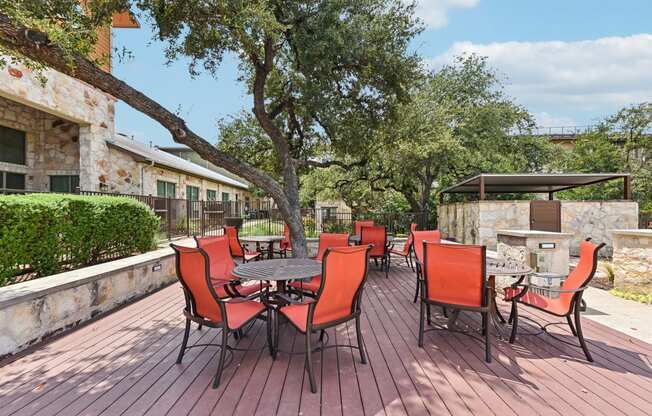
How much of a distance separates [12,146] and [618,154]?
108 ft

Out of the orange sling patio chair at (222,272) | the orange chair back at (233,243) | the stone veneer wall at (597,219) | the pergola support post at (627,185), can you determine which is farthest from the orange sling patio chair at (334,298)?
the pergola support post at (627,185)

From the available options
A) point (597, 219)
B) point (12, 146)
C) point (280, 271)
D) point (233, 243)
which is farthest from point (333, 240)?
point (12, 146)

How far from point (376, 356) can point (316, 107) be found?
5.32 meters

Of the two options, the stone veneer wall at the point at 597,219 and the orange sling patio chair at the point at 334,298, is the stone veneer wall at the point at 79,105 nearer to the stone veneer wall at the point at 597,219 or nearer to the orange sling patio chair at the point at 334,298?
the orange sling patio chair at the point at 334,298

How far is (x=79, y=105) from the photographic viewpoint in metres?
9.16

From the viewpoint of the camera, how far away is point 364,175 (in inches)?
571

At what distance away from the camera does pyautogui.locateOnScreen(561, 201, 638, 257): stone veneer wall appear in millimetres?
9547

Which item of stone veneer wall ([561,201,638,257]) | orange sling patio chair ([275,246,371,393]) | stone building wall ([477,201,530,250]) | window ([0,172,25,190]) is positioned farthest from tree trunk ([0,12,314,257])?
stone veneer wall ([561,201,638,257])

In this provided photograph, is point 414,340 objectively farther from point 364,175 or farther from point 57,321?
point 364,175

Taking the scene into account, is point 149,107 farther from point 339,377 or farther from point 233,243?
point 339,377

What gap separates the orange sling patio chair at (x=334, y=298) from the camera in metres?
2.60

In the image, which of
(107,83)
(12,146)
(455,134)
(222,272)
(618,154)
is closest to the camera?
(107,83)

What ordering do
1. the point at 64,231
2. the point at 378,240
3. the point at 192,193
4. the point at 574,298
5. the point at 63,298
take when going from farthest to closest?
the point at 192,193, the point at 378,240, the point at 64,231, the point at 63,298, the point at 574,298

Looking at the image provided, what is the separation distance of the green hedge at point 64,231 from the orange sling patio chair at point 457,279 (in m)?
4.88
